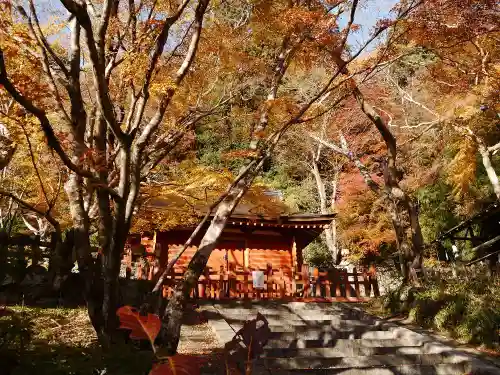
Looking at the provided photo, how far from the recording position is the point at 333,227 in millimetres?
24578

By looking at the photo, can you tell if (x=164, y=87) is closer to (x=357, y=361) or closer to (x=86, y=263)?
(x=86, y=263)

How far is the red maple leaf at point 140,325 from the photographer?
1850 millimetres

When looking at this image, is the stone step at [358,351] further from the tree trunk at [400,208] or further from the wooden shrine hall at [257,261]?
the wooden shrine hall at [257,261]

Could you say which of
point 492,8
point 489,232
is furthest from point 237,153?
point 489,232

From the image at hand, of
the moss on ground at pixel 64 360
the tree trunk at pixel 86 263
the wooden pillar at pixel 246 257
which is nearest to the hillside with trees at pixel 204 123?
the tree trunk at pixel 86 263

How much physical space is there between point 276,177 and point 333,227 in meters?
8.41

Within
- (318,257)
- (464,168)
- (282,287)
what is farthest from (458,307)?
(318,257)

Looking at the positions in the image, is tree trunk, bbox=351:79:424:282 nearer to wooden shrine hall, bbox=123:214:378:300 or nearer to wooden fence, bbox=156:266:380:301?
wooden fence, bbox=156:266:380:301

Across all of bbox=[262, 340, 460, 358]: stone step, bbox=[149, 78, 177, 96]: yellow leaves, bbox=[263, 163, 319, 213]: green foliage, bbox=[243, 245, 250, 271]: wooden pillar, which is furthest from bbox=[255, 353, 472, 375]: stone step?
bbox=[263, 163, 319, 213]: green foliage

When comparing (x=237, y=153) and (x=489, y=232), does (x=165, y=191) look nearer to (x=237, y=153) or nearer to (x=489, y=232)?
(x=237, y=153)

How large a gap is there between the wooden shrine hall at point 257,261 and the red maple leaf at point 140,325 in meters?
9.37

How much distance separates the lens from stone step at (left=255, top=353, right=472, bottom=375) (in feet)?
20.0

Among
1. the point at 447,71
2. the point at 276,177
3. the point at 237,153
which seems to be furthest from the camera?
the point at 276,177

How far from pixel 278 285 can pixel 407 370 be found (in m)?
7.34
